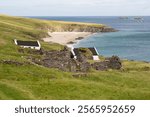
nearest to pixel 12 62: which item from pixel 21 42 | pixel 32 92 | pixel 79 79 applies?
pixel 79 79

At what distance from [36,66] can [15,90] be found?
538 inches

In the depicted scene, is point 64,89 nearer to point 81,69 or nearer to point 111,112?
point 81,69

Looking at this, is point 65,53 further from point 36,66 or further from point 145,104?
point 145,104

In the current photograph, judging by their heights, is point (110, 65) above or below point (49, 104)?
below

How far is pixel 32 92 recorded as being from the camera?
4194 centimetres

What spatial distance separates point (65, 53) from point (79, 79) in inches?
760

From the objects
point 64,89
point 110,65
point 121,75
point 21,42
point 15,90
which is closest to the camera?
point 15,90

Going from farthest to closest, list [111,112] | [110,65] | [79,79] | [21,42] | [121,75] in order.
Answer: [21,42]
[110,65]
[121,75]
[79,79]
[111,112]

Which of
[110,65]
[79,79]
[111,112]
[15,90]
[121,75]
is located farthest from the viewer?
[110,65]

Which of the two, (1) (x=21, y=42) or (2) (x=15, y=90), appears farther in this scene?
(1) (x=21, y=42)

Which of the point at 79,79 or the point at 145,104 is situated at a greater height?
the point at 145,104

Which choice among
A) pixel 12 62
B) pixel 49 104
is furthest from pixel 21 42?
pixel 49 104

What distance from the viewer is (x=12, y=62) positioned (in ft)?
178

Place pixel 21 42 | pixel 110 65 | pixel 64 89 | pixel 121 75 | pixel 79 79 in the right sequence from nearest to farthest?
pixel 64 89, pixel 79 79, pixel 121 75, pixel 110 65, pixel 21 42
